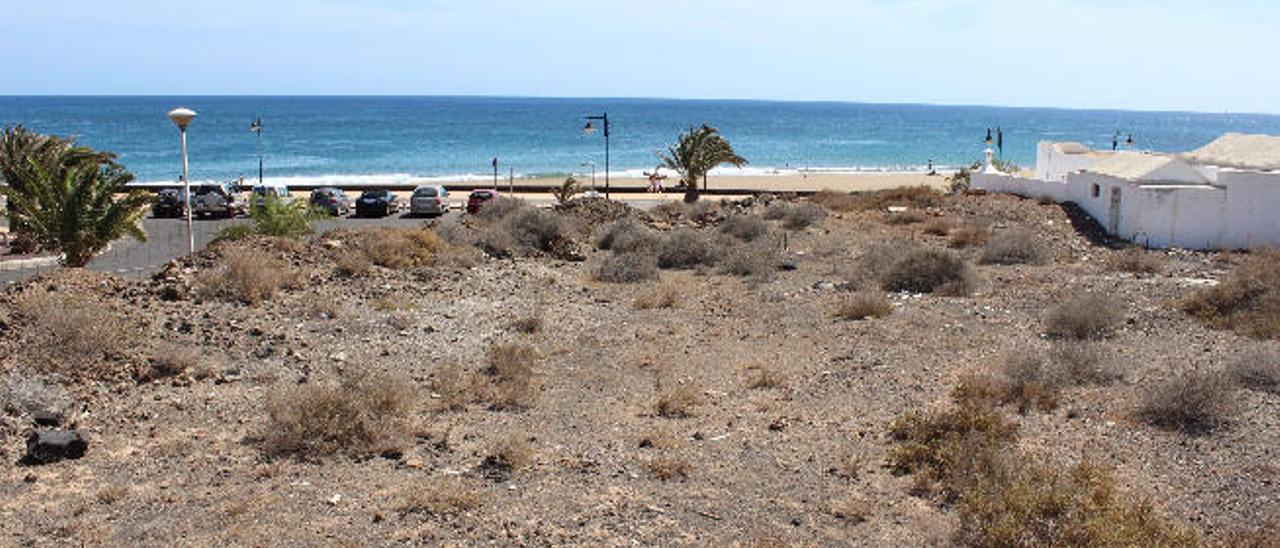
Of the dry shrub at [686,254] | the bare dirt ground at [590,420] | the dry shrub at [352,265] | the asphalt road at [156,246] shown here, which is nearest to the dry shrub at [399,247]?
the dry shrub at [352,265]

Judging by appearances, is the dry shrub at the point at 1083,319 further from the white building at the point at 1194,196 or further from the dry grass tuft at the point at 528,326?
the white building at the point at 1194,196

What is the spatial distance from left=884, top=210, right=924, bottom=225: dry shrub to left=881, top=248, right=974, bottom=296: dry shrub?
10077 mm

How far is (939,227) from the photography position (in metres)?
29.5

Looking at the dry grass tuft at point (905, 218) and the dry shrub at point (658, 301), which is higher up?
the dry grass tuft at point (905, 218)

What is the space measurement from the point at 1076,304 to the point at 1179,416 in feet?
17.5

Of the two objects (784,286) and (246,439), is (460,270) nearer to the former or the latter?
(784,286)

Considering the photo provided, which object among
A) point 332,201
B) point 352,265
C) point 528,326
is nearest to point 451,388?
point 528,326

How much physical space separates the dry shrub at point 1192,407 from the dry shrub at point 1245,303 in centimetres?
526

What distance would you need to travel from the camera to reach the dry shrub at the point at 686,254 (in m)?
25.3

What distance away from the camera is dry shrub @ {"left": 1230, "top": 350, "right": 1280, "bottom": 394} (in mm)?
13070

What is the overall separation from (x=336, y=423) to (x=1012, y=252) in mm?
18557

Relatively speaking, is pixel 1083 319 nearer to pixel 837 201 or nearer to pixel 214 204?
pixel 837 201

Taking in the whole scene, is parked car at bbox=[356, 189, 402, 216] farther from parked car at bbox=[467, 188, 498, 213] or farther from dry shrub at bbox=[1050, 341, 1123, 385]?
dry shrub at bbox=[1050, 341, 1123, 385]

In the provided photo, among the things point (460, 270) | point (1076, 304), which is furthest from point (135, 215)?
point (1076, 304)
